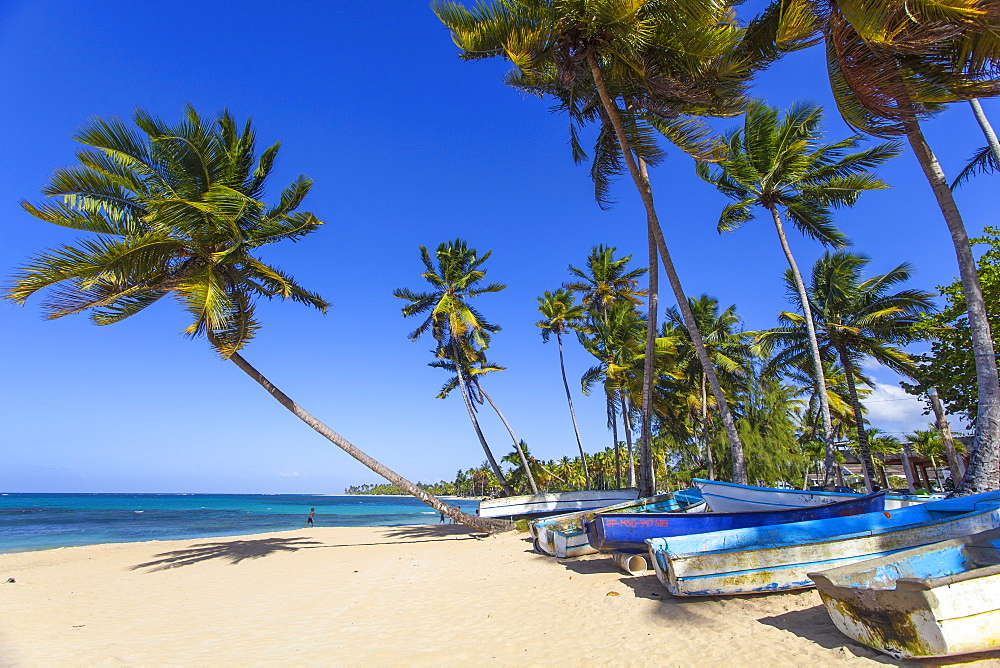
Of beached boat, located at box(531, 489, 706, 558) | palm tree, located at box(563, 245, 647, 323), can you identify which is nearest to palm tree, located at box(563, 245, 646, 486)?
palm tree, located at box(563, 245, 647, 323)

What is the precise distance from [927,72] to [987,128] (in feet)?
6.89

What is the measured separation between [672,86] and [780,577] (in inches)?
399

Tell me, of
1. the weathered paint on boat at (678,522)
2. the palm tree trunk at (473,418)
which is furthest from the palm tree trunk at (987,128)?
the palm tree trunk at (473,418)

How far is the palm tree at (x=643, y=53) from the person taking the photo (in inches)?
384

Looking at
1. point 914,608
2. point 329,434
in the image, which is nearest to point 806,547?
point 914,608

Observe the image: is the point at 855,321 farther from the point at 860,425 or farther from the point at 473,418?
the point at 473,418

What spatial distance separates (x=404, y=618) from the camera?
6852mm

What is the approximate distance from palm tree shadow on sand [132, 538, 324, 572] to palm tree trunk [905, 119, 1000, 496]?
16539 millimetres

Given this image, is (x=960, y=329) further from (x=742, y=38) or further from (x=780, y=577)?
(x=780, y=577)

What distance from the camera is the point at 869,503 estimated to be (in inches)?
314

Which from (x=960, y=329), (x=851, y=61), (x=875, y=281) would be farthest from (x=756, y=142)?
(x=875, y=281)

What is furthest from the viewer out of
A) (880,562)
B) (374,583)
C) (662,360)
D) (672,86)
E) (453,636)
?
(662,360)

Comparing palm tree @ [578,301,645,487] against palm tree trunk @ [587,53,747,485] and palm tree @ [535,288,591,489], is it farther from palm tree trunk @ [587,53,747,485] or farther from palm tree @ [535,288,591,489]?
palm tree trunk @ [587,53,747,485]

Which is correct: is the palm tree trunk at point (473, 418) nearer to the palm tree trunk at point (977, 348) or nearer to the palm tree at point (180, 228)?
the palm tree at point (180, 228)
